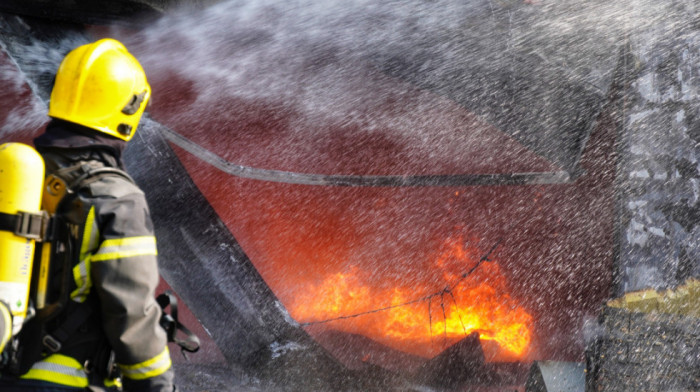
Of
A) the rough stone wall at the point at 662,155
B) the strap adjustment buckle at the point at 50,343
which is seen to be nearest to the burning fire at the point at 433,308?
the rough stone wall at the point at 662,155

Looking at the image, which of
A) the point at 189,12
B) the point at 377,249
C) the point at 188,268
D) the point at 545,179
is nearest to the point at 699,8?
the point at 545,179

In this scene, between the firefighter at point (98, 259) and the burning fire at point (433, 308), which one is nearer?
the firefighter at point (98, 259)

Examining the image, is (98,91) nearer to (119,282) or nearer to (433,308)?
(119,282)

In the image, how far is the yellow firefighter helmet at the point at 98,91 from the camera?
1.62 meters

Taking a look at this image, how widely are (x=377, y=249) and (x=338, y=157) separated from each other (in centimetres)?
90

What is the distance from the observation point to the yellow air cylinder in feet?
4.66

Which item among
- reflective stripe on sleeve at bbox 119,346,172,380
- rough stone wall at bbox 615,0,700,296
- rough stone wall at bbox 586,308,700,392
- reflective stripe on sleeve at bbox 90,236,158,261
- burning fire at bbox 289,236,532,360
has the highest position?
reflective stripe on sleeve at bbox 90,236,158,261

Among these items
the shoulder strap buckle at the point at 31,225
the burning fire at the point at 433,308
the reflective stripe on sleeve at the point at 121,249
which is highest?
the shoulder strap buckle at the point at 31,225

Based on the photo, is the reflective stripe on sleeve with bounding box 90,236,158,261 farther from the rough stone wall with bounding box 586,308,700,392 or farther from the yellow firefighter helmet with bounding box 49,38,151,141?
the rough stone wall with bounding box 586,308,700,392

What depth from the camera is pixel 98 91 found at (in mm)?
1628

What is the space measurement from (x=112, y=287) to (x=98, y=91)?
Result: 57 centimetres

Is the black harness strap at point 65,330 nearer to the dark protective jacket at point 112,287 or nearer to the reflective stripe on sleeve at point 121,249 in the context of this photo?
the dark protective jacket at point 112,287

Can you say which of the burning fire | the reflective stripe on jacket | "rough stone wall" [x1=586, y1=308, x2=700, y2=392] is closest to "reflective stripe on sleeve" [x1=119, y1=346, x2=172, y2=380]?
the reflective stripe on jacket

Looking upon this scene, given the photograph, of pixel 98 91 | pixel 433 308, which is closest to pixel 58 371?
pixel 98 91
